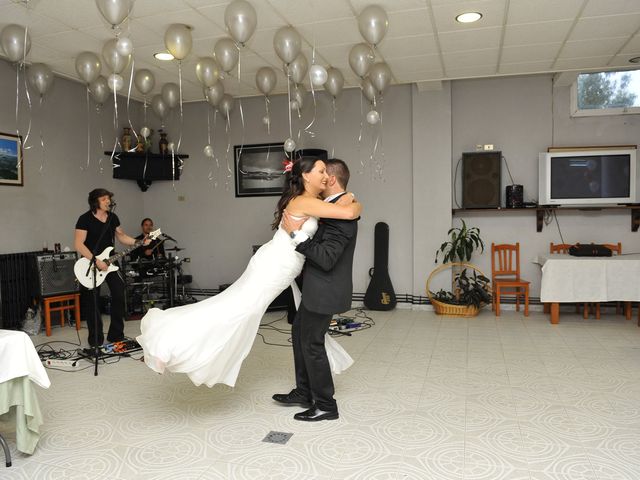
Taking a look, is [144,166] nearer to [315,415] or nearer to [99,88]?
[99,88]

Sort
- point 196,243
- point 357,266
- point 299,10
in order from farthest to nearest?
point 196,243 < point 357,266 < point 299,10

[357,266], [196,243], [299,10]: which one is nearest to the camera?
[299,10]

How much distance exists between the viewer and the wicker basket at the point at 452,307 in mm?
6289

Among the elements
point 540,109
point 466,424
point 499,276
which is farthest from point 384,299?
point 466,424

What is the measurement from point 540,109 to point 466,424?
480 cm

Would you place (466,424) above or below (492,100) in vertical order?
below

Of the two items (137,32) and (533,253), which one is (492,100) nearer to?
(533,253)

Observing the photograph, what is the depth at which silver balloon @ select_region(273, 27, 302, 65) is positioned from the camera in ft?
13.4

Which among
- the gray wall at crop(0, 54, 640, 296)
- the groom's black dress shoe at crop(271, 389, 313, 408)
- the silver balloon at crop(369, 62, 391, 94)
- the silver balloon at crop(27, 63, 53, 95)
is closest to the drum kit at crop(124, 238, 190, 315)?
the gray wall at crop(0, 54, 640, 296)

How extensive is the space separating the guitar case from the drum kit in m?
2.54

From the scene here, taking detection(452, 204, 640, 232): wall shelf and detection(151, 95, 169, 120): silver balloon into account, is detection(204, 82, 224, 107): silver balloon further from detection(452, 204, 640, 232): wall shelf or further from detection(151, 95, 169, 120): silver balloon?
detection(452, 204, 640, 232): wall shelf

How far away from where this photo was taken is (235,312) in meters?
2.95

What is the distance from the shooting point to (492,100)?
666 centimetres

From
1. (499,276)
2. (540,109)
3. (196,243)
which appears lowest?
(499,276)
